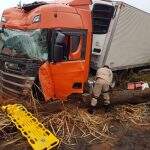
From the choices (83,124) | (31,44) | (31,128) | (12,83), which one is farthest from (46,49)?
(31,128)

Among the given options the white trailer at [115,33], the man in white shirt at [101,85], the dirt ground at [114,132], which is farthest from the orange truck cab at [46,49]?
the white trailer at [115,33]

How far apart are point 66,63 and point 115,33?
225cm

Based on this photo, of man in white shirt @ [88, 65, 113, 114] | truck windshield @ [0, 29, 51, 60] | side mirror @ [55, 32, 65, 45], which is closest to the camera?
truck windshield @ [0, 29, 51, 60]

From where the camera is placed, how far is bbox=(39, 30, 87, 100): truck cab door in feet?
33.4

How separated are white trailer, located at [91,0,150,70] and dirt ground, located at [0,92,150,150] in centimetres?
169

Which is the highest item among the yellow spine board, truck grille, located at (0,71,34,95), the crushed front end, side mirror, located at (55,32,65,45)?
side mirror, located at (55,32,65,45)

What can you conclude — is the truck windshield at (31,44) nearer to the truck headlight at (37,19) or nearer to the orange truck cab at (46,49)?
the orange truck cab at (46,49)

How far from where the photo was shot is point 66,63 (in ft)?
34.1

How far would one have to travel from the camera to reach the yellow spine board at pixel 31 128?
816 cm

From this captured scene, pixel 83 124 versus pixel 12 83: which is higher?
pixel 12 83

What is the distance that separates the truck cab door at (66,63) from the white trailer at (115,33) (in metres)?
1.09

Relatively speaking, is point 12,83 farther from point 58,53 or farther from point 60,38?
point 60,38

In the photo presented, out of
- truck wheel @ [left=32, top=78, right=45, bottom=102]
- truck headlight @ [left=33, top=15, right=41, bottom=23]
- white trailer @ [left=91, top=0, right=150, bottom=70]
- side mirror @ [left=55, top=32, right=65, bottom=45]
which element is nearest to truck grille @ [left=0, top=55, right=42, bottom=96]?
truck wheel @ [left=32, top=78, right=45, bottom=102]

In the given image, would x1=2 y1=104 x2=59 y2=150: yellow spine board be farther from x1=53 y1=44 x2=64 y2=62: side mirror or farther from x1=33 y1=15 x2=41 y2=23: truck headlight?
x1=33 y1=15 x2=41 y2=23: truck headlight
